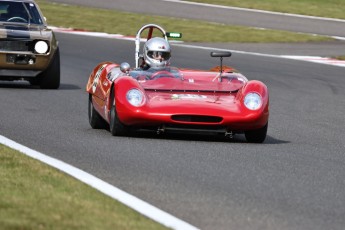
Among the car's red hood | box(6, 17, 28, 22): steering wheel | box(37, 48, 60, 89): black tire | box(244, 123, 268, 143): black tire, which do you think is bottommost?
box(37, 48, 60, 89): black tire

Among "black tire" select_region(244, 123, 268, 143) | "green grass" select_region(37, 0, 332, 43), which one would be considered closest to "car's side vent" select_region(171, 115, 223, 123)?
"black tire" select_region(244, 123, 268, 143)

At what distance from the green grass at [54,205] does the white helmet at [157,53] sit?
390 centimetres

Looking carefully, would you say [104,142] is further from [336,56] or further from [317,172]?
[336,56]

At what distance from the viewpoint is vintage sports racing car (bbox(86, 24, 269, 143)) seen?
11039 millimetres

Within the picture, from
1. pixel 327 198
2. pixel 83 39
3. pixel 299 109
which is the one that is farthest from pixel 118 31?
pixel 327 198

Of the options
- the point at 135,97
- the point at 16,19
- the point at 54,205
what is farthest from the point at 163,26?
the point at 54,205

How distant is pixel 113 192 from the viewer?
25.1ft

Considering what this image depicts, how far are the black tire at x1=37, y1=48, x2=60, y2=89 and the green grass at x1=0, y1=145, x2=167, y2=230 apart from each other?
9177mm

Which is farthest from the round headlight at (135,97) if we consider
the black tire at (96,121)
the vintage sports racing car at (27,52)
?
the vintage sports racing car at (27,52)

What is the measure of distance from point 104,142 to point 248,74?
11825mm

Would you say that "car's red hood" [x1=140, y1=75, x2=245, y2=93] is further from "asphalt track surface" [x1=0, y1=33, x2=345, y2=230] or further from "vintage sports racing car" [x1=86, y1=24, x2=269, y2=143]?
"asphalt track surface" [x1=0, y1=33, x2=345, y2=230]

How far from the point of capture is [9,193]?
7.26 metres

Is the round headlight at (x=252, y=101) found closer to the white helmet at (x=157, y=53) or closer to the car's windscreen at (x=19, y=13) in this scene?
the white helmet at (x=157, y=53)

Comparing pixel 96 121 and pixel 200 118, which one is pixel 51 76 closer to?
pixel 96 121
